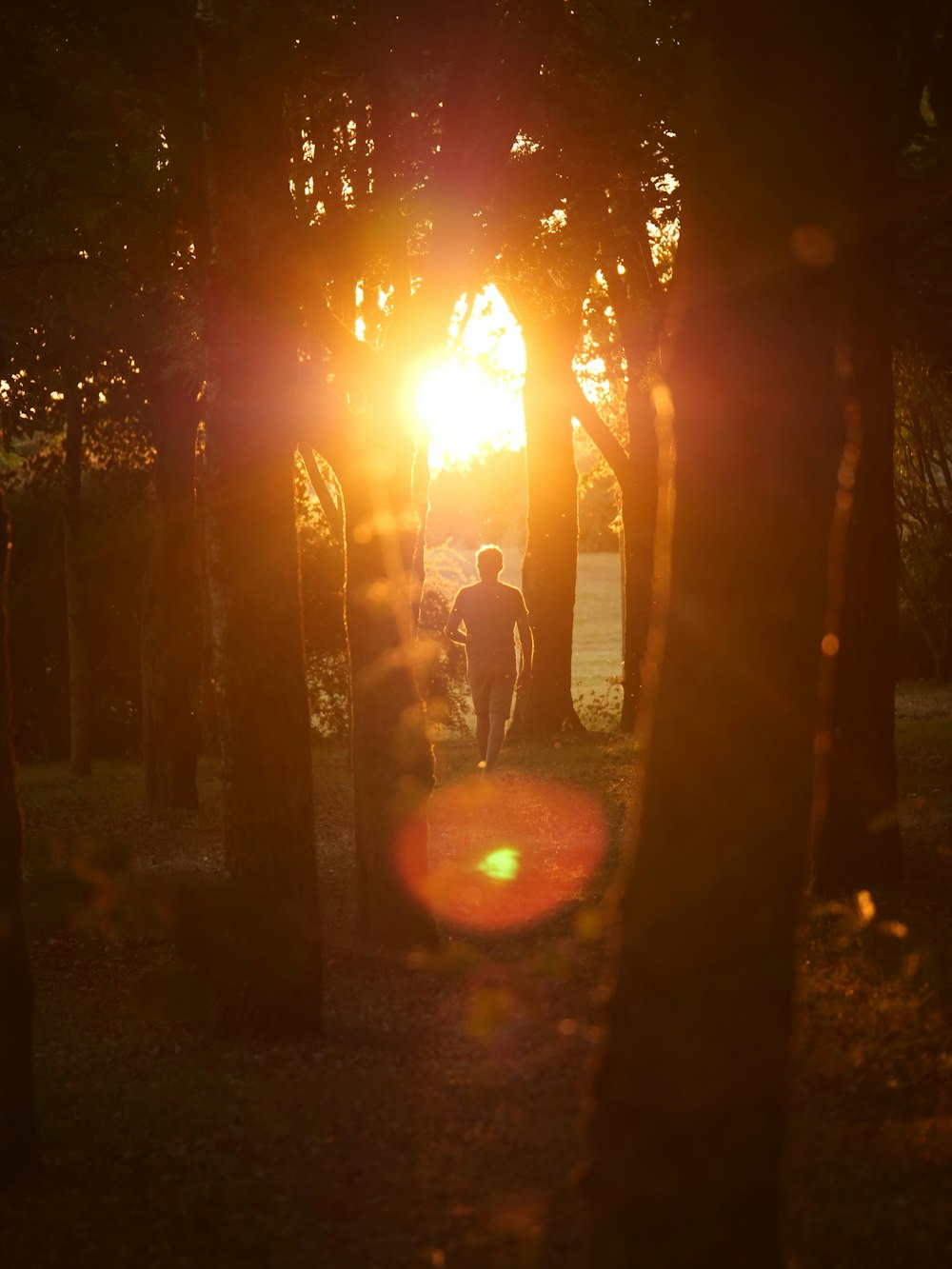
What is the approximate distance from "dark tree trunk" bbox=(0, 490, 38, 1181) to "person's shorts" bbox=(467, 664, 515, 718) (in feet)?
34.2

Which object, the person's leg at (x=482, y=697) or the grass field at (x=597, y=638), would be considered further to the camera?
the grass field at (x=597, y=638)

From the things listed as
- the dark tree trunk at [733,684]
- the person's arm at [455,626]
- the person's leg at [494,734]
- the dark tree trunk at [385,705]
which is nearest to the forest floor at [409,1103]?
the dark tree trunk at [385,705]

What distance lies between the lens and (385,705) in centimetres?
995

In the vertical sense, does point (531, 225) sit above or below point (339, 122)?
below

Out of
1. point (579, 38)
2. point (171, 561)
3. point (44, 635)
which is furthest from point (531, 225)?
point (44, 635)

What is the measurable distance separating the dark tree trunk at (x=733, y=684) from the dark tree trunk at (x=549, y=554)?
19353 millimetres

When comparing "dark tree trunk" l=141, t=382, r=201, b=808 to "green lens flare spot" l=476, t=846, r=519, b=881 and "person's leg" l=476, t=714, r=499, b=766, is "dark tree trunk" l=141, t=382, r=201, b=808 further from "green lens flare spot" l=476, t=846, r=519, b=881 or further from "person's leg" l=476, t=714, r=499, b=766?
"green lens flare spot" l=476, t=846, r=519, b=881

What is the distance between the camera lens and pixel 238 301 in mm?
8391

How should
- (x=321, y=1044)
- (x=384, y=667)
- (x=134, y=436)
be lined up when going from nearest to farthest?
(x=321, y=1044), (x=384, y=667), (x=134, y=436)

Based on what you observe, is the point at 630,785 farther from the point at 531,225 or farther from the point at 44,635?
the point at 44,635

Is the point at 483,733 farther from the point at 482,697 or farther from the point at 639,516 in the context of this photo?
the point at 639,516

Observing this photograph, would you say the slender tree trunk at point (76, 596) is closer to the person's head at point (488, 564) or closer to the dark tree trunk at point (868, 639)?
the person's head at point (488, 564)

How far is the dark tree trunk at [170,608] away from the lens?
18.2m

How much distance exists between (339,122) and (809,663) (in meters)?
9.65
